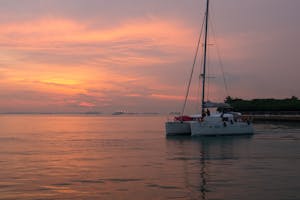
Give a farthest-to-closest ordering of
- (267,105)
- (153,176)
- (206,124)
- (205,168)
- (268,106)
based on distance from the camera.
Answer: (267,105)
(268,106)
(206,124)
(205,168)
(153,176)

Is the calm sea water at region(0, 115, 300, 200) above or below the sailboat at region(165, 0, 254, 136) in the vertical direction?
below

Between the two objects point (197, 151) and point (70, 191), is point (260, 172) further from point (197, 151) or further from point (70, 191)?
point (197, 151)

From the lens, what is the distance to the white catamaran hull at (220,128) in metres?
47.0

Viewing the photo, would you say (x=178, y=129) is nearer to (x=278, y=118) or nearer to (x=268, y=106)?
(x=278, y=118)

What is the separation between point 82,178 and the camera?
19828 millimetres

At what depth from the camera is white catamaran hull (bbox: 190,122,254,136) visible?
47.0m

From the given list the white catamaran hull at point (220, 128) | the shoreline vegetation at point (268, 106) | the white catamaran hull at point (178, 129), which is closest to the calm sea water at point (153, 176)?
the white catamaran hull at point (220, 128)

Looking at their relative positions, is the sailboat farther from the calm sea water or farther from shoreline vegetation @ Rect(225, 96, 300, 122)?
shoreline vegetation @ Rect(225, 96, 300, 122)

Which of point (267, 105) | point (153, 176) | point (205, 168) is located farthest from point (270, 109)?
point (153, 176)

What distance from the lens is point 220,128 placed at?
1896 inches

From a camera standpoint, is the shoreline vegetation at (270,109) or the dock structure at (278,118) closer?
the dock structure at (278,118)

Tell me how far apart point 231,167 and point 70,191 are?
32.5ft

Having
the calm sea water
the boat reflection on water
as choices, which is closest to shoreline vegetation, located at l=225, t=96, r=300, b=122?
the boat reflection on water

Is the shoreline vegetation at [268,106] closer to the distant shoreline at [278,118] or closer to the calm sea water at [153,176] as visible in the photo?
the distant shoreline at [278,118]
